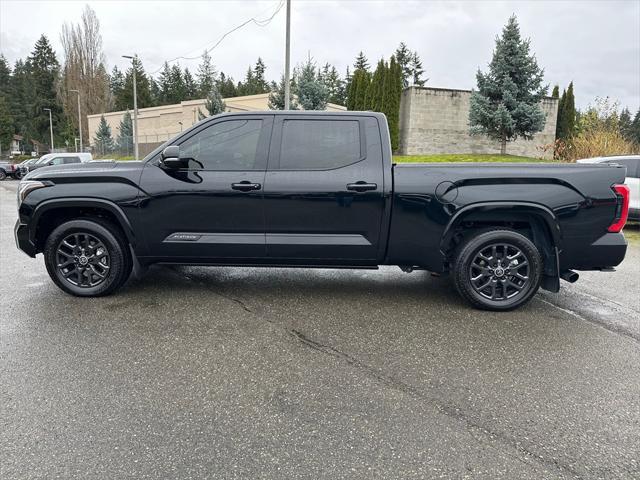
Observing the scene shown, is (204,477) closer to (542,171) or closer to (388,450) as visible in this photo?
(388,450)

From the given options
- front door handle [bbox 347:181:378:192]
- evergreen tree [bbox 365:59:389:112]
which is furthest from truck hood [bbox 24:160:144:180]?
evergreen tree [bbox 365:59:389:112]

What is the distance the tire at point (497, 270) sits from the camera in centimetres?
451

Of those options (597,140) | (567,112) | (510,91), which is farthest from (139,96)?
(597,140)

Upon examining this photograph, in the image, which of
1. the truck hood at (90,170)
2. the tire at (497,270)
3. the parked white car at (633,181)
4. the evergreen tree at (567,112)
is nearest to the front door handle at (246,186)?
the truck hood at (90,170)

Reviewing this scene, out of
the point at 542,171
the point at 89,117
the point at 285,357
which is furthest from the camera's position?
the point at 89,117

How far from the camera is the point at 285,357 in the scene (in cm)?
349

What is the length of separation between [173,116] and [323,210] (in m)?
46.4

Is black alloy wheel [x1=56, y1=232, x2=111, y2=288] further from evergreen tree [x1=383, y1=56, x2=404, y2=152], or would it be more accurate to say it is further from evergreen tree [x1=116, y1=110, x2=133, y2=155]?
evergreen tree [x1=116, y1=110, x2=133, y2=155]

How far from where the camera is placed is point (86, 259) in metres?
4.82

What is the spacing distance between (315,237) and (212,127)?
1554 mm

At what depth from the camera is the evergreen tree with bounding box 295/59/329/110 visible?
2536cm

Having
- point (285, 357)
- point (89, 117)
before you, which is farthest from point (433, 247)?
point (89, 117)

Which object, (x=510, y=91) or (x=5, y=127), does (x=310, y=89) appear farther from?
(x=5, y=127)

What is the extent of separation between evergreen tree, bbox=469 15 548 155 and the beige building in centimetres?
1747
